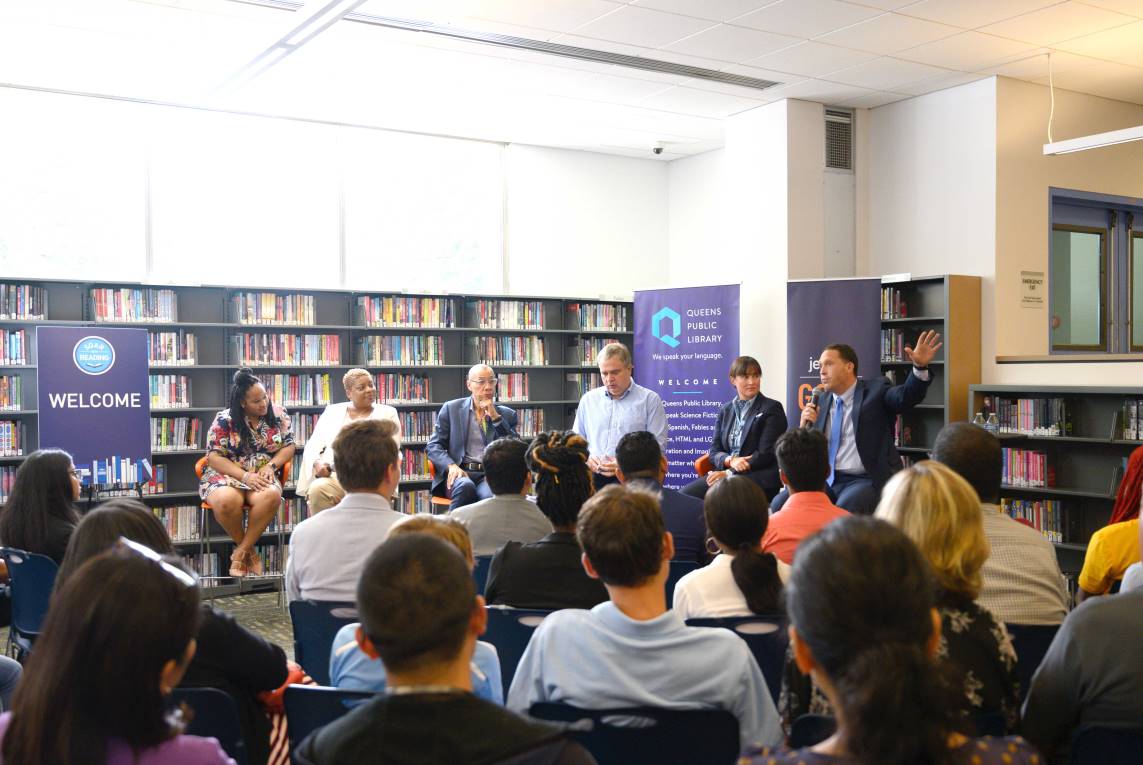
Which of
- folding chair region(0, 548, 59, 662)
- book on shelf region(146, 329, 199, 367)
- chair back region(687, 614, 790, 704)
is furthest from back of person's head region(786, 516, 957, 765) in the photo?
book on shelf region(146, 329, 199, 367)

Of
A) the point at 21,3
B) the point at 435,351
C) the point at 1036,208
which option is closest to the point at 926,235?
the point at 1036,208

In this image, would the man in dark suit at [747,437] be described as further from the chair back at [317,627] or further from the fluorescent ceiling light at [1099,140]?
the chair back at [317,627]

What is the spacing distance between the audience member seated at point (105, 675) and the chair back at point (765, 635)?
1246 mm

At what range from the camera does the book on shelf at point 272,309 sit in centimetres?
754

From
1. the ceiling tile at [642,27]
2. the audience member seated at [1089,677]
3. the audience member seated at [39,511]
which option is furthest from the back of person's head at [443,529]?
the ceiling tile at [642,27]

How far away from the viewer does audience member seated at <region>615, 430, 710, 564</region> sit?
3.76 meters

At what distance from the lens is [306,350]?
7836mm

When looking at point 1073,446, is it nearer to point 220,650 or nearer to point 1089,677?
point 1089,677

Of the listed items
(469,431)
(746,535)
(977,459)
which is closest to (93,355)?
(469,431)

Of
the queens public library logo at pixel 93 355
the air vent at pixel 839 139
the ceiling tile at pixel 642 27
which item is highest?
the ceiling tile at pixel 642 27

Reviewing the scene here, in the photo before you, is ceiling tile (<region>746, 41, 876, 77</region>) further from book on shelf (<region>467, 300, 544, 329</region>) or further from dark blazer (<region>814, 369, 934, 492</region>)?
book on shelf (<region>467, 300, 544, 329</region>)

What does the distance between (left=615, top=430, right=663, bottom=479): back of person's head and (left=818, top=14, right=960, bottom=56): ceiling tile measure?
3.57m

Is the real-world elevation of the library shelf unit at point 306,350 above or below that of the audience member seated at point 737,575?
above

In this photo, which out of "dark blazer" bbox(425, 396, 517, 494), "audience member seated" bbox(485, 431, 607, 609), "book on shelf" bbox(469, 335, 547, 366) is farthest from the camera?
Result: "book on shelf" bbox(469, 335, 547, 366)
